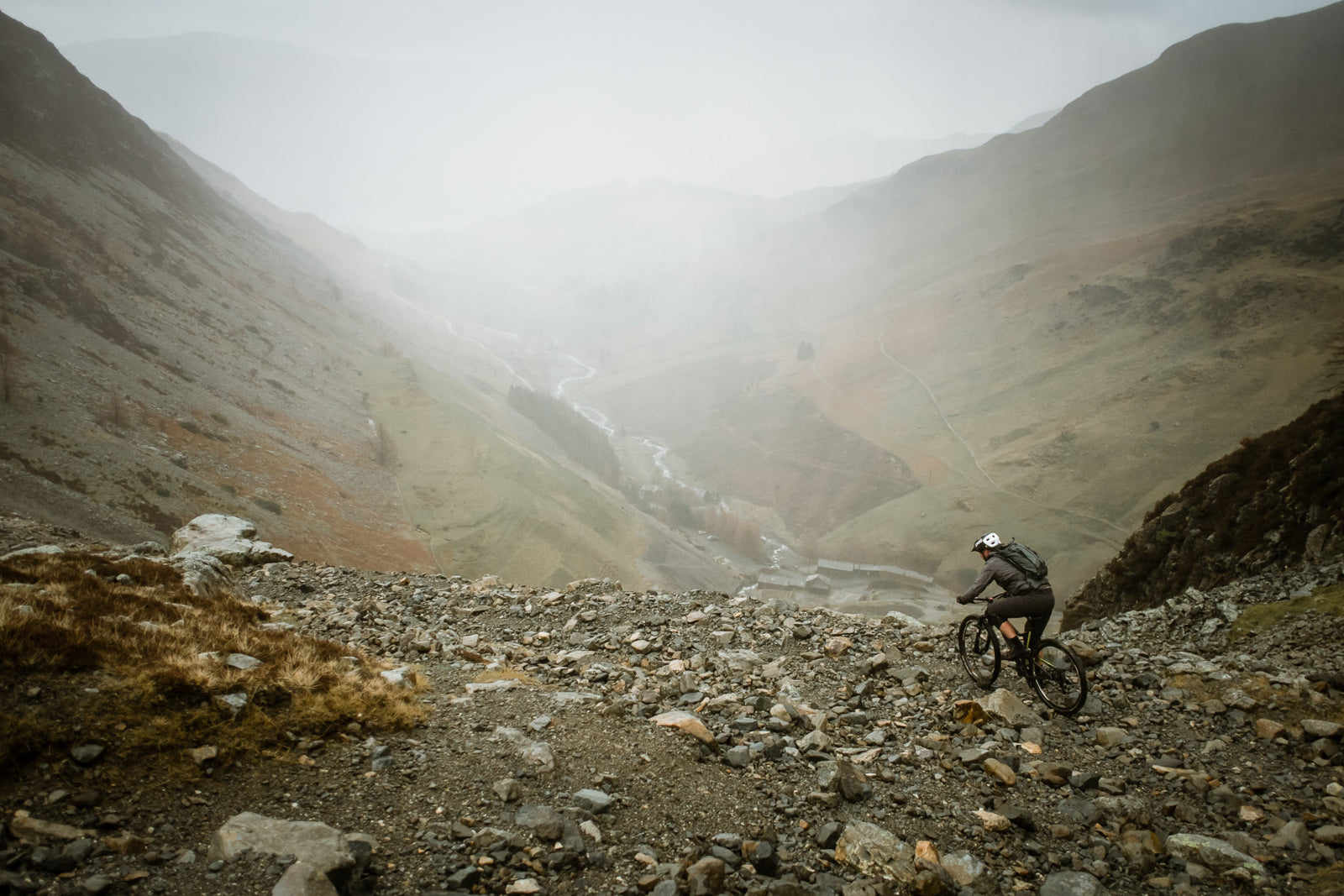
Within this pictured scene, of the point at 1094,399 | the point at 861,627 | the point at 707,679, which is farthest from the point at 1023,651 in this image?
the point at 1094,399

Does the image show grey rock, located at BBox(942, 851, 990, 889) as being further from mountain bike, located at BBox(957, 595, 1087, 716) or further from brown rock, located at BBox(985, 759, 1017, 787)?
mountain bike, located at BBox(957, 595, 1087, 716)

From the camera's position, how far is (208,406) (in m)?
64.1

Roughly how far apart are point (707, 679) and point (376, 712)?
6.09 metres

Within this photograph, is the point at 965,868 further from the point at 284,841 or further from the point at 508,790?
the point at 284,841

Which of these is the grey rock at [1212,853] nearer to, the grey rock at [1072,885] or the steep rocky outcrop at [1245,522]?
the grey rock at [1072,885]

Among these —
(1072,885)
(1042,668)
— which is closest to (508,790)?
(1072,885)

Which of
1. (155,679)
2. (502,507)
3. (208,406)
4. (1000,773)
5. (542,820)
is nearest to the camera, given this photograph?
(542,820)

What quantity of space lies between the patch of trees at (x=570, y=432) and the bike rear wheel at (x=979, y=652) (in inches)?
4246

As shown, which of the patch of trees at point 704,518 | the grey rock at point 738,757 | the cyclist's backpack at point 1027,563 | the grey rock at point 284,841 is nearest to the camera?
the grey rock at point 284,841

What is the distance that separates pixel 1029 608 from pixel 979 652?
6.82 ft

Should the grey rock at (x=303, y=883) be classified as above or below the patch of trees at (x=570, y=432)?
above

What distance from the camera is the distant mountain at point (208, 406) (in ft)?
155

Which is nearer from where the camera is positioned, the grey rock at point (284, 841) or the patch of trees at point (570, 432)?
the grey rock at point (284, 841)

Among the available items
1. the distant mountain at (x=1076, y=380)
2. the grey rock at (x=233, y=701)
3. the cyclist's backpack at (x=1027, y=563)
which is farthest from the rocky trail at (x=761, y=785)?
the distant mountain at (x=1076, y=380)
